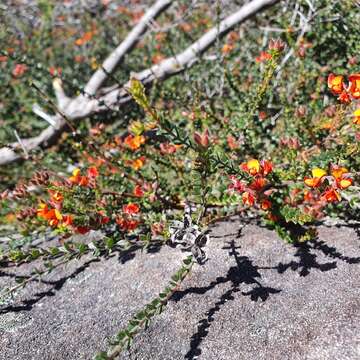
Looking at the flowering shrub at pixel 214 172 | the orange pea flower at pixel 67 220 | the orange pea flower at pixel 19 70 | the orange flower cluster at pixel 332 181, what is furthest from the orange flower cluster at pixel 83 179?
the orange pea flower at pixel 19 70

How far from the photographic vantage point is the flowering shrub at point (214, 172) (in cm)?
166

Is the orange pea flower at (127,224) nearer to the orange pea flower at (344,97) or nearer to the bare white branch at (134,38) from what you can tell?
the orange pea flower at (344,97)

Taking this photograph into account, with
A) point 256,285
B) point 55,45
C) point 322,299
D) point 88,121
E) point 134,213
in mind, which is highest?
point 55,45

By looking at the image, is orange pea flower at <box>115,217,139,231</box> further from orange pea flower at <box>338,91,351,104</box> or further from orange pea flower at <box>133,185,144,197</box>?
orange pea flower at <box>338,91,351,104</box>

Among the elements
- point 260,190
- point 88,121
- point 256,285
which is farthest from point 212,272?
point 88,121

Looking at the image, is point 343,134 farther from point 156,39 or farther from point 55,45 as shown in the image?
point 55,45

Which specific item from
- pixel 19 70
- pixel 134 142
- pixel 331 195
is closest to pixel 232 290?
pixel 331 195

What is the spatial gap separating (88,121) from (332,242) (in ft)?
8.91

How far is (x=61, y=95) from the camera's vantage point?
3.82 m

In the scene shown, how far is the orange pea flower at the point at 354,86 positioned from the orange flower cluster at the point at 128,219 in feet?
3.78

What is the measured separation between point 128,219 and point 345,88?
1.22 meters

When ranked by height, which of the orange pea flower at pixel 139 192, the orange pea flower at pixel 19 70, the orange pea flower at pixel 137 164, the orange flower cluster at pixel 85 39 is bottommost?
the orange pea flower at pixel 139 192

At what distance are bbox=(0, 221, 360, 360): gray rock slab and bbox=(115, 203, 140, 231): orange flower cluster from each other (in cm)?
14

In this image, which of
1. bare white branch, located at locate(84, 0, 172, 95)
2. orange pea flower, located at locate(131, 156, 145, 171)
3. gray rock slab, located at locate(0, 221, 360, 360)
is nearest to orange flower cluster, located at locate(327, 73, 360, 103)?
gray rock slab, located at locate(0, 221, 360, 360)
